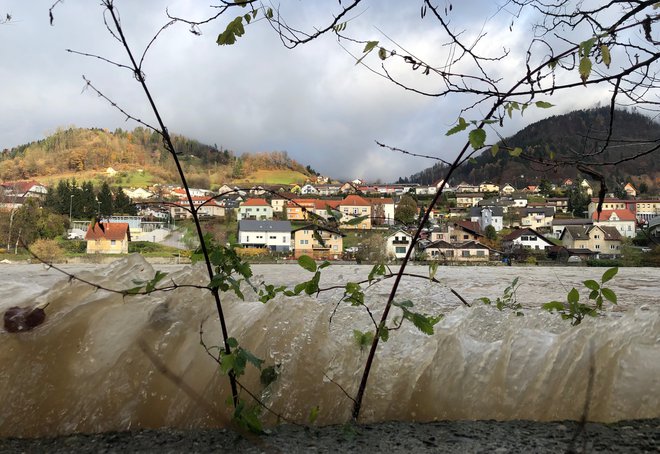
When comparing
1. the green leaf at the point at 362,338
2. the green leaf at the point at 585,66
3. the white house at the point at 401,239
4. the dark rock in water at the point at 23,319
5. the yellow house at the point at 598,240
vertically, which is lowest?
the yellow house at the point at 598,240

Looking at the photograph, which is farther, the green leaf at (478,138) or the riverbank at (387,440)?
the riverbank at (387,440)

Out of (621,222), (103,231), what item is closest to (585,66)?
(103,231)

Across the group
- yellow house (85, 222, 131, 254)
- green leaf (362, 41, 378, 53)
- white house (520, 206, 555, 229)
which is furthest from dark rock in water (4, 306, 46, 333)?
white house (520, 206, 555, 229)

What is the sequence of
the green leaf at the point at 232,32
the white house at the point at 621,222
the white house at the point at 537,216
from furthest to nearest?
the white house at the point at 537,216
the white house at the point at 621,222
the green leaf at the point at 232,32

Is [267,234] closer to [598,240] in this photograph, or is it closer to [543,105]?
[598,240]

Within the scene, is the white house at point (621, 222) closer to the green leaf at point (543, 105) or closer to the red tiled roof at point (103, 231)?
the red tiled roof at point (103, 231)

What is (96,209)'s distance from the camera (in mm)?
1243

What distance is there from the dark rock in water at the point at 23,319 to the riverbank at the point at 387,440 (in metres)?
0.37

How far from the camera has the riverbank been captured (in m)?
1.16

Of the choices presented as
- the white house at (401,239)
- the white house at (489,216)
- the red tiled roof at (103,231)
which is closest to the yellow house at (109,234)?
the red tiled roof at (103,231)

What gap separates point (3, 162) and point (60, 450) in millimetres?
97051

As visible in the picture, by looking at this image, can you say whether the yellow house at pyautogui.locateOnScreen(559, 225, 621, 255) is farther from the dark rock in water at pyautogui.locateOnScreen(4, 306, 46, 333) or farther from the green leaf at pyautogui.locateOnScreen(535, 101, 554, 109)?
the dark rock in water at pyautogui.locateOnScreen(4, 306, 46, 333)

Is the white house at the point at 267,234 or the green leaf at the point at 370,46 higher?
the green leaf at the point at 370,46

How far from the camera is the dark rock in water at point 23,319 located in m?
1.50
